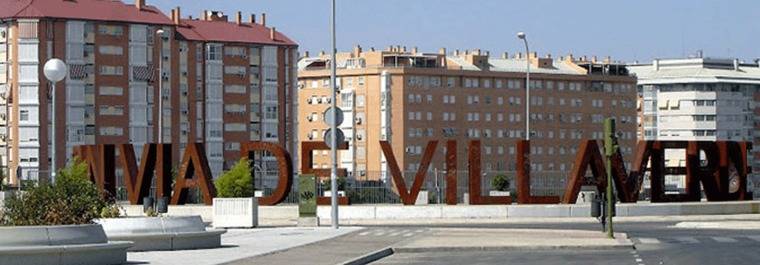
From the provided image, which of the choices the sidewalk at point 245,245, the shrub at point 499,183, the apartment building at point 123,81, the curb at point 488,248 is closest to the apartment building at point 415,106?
the apartment building at point 123,81

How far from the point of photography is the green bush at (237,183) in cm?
7375

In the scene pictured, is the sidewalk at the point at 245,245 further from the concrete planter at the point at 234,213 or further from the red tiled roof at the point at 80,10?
the red tiled roof at the point at 80,10

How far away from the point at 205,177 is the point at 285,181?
376cm

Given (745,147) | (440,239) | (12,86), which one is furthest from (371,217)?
(12,86)

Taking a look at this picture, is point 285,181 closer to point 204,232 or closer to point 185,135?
point 204,232

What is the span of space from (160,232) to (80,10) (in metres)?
106

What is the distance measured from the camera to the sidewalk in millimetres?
34312

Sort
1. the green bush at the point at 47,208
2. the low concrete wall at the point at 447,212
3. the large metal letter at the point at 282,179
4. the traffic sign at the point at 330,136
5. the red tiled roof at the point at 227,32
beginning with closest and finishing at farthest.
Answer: the green bush at the point at 47,208 < the traffic sign at the point at 330,136 < the low concrete wall at the point at 447,212 < the large metal letter at the point at 282,179 < the red tiled roof at the point at 227,32

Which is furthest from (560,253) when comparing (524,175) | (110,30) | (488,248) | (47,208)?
(110,30)

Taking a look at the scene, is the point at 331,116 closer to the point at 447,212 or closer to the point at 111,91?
the point at 447,212

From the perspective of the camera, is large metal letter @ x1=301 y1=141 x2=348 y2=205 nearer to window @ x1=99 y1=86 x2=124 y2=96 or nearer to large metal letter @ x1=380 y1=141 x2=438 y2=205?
large metal letter @ x1=380 y1=141 x2=438 y2=205

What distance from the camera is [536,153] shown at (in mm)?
199375

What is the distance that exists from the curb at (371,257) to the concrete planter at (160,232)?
13.1 feet

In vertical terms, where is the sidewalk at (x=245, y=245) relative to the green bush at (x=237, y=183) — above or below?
below
